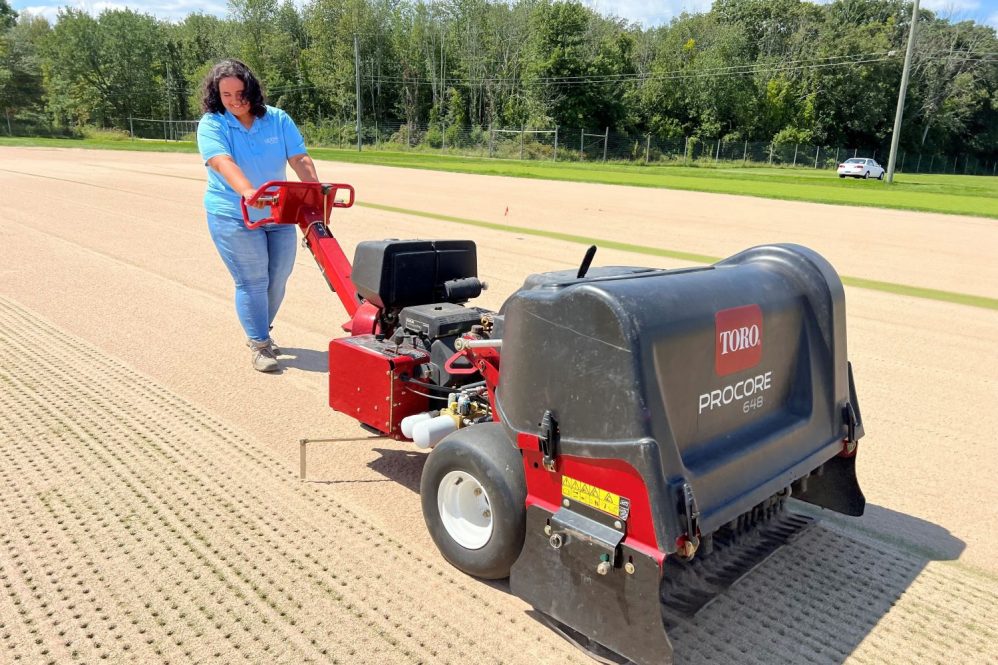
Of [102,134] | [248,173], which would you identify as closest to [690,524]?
[248,173]

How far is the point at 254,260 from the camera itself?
17.3 feet

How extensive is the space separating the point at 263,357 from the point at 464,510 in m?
2.89

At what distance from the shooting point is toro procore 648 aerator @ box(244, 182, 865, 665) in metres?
2.23

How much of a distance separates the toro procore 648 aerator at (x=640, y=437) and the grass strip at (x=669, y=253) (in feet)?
20.6

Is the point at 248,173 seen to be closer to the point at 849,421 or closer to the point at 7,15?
the point at 849,421

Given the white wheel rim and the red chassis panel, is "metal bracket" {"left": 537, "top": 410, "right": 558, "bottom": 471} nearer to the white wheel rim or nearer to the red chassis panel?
the white wheel rim

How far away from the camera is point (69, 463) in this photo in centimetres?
379

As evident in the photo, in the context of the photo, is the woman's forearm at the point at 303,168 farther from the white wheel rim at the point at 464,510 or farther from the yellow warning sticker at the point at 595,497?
the yellow warning sticker at the point at 595,497

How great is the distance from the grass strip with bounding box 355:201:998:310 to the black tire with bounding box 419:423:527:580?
730 cm

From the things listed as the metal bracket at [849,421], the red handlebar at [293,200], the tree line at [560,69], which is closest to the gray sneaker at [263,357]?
the red handlebar at [293,200]

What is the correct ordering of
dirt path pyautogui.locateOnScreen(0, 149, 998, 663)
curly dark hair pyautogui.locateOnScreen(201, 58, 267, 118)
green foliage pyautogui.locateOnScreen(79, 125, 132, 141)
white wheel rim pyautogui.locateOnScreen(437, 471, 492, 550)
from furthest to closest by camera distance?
green foliage pyautogui.locateOnScreen(79, 125, 132, 141) < curly dark hair pyautogui.locateOnScreen(201, 58, 267, 118) < white wheel rim pyautogui.locateOnScreen(437, 471, 492, 550) < dirt path pyautogui.locateOnScreen(0, 149, 998, 663)

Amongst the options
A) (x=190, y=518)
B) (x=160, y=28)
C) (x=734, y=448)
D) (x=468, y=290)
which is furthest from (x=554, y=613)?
(x=160, y=28)

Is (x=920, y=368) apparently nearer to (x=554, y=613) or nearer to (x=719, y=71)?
(x=554, y=613)

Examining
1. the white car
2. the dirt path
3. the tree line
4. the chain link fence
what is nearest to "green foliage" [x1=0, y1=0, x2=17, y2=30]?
the tree line
